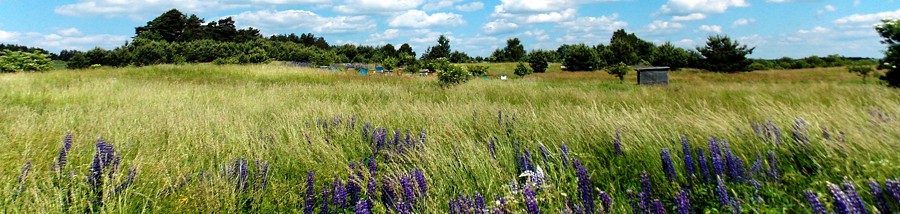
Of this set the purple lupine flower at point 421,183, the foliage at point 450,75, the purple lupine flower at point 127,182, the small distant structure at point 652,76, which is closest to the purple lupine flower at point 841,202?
the purple lupine flower at point 421,183

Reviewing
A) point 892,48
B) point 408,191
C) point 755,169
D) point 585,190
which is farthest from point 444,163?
point 892,48

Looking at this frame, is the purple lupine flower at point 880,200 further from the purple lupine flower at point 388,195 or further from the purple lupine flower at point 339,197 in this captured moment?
the purple lupine flower at point 339,197

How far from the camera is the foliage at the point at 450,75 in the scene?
14164 millimetres

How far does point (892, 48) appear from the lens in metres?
9.07

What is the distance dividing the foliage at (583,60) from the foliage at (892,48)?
46.4 metres

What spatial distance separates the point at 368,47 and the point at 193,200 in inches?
2733

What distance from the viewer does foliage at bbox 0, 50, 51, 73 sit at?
23.9 metres

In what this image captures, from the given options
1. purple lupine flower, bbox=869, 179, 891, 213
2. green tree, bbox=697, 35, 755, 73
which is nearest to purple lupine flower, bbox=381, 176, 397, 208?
purple lupine flower, bbox=869, 179, 891, 213

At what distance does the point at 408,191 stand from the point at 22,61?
32319 millimetres

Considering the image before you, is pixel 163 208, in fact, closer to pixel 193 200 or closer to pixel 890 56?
pixel 193 200

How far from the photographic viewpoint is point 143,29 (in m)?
70.6

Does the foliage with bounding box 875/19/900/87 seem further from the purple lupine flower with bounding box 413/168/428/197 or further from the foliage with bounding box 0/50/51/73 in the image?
the foliage with bounding box 0/50/51/73

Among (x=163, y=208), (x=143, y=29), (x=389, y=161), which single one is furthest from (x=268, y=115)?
(x=143, y=29)

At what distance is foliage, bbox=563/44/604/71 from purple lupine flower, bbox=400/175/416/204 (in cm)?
5532
